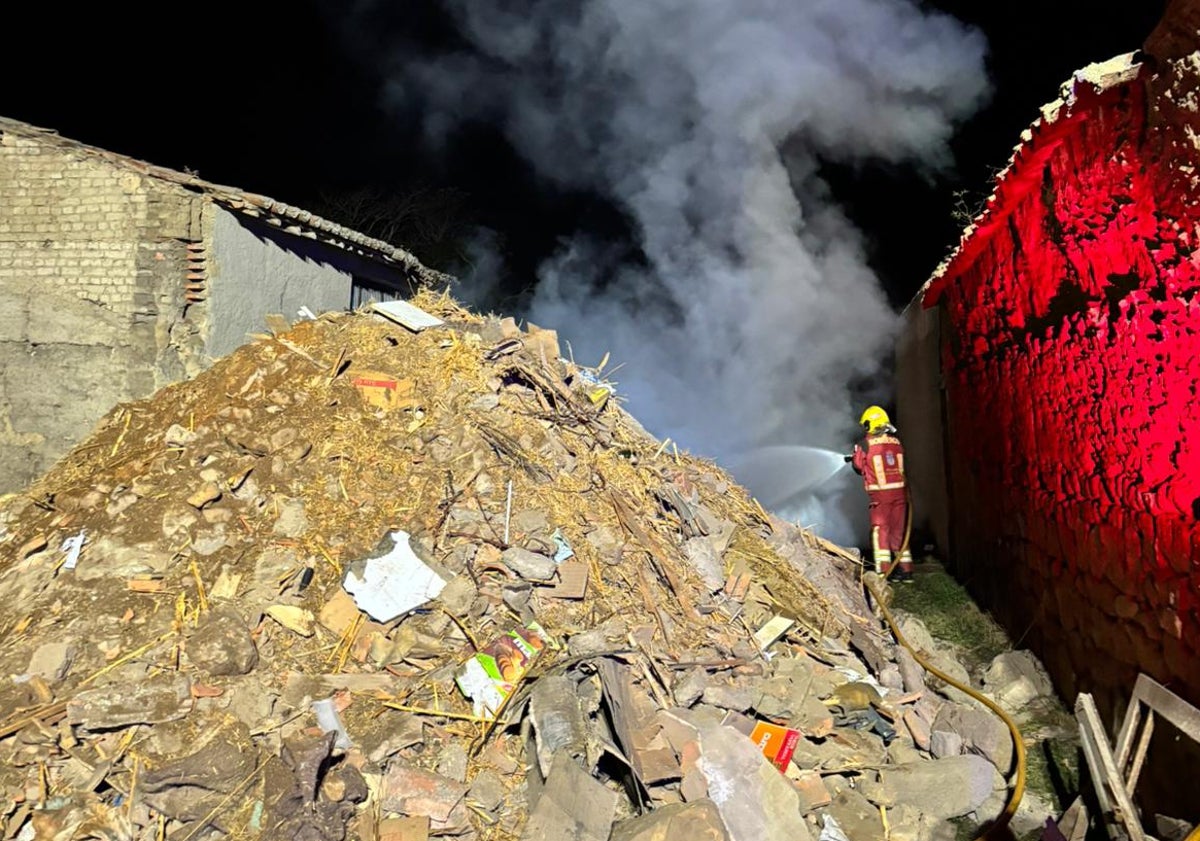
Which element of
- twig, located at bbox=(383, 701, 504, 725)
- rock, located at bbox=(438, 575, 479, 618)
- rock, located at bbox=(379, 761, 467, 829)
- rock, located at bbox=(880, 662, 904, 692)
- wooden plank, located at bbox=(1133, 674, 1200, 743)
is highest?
wooden plank, located at bbox=(1133, 674, 1200, 743)

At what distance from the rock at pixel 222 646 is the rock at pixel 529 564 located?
5.51 feet

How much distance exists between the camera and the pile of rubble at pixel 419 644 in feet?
13.1

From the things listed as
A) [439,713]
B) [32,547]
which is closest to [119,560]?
[32,547]

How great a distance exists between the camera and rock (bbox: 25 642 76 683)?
4.41 meters

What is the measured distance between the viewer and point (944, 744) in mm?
4703

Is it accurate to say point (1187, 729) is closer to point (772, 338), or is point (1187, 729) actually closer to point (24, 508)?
point (24, 508)

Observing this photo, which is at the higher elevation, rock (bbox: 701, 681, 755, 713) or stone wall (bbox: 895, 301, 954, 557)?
stone wall (bbox: 895, 301, 954, 557)

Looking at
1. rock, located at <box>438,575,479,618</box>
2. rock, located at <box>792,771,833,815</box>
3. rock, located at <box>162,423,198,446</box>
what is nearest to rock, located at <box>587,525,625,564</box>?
rock, located at <box>438,575,479,618</box>

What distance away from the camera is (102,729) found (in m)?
4.12

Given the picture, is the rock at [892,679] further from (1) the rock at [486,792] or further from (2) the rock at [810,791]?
(1) the rock at [486,792]

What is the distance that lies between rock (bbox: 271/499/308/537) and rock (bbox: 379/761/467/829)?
6.38ft

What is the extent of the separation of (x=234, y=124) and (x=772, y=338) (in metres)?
12.5


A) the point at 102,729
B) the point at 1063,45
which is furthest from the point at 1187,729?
the point at 1063,45

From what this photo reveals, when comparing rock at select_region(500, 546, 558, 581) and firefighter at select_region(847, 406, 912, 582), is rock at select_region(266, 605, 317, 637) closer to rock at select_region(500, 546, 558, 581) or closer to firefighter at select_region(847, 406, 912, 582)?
rock at select_region(500, 546, 558, 581)
